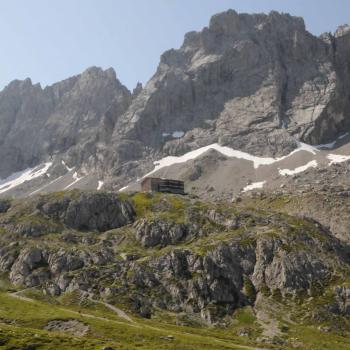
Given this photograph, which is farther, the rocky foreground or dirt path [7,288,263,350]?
the rocky foreground

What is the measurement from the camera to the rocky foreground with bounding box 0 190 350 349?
127 m

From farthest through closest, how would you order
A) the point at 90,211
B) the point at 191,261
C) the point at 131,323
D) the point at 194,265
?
the point at 90,211 < the point at 191,261 < the point at 194,265 < the point at 131,323

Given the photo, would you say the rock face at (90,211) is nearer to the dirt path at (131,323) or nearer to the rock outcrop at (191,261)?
the rock outcrop at (191,261)

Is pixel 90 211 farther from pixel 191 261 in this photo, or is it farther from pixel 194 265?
pixel 194 265

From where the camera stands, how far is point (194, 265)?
461 feet

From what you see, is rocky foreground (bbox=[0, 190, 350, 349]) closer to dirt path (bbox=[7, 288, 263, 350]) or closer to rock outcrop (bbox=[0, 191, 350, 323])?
rock outcrop (bbox=[0, 191, 350, 323])

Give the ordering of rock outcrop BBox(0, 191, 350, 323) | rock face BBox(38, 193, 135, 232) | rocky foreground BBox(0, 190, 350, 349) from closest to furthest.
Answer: rocky foreground BBox(0, 190, 350, 349) → rock outcrop BBox(0, 191, 350, 323) → rock face BBox(38, 193, 135, 232)

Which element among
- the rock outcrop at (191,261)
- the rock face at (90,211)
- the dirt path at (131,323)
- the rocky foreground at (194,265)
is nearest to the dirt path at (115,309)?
the dirt path at (131,323)

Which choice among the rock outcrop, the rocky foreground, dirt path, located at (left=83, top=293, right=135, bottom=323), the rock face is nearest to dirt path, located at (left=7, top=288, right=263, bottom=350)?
dirt path, located at (left=83, top=293, right=135, bottom=323)

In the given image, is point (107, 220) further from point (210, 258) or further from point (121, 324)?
point (121, 324)

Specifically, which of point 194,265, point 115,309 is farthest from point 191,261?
point 115,309

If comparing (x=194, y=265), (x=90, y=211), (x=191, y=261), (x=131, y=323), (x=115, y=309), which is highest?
(x=90, y=211)

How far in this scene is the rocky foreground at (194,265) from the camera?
127062 millimetres

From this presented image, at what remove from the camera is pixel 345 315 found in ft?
410
